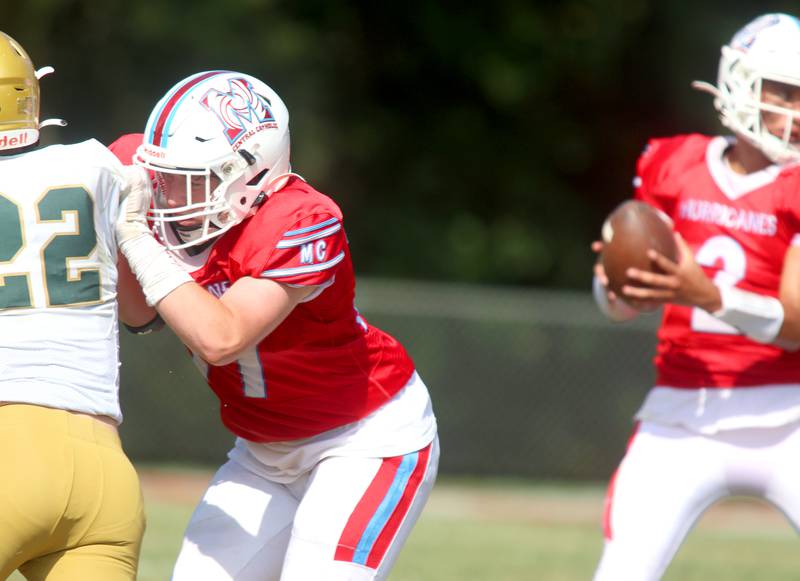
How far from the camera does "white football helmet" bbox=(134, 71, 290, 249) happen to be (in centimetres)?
320

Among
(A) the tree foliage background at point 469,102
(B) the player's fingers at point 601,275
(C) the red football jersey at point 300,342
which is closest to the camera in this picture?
(C) the red football jersey at point 300,342

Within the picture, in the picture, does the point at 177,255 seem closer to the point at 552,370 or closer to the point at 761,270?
the point at 761,270

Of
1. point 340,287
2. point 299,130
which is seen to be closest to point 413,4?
point 299,130

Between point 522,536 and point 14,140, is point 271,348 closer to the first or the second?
point 14,140

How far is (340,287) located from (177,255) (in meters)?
0.46

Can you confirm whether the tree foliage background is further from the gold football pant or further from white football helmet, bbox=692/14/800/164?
the gold football pant

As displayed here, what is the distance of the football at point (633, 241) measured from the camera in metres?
3.77

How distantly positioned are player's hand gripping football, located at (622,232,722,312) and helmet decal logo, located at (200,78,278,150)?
1233mm

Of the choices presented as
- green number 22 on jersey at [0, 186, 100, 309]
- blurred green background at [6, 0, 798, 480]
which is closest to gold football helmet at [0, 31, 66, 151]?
green number 22 on jersey at [0, 186, 100, 309]

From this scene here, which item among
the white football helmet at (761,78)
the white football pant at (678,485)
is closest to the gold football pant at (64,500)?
the white football pant at (678,485)

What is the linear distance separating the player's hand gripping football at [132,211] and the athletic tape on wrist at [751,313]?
1.78m

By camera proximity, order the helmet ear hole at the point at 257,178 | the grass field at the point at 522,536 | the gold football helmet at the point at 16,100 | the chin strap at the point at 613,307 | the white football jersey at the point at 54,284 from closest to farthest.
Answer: the white football jersey at the point at 54,284, the gold football helmet at the point at 16,100, the helmet ear hole at the point at 257,178, the chin strap at the point at 613,307, the grass field at the point at 522,536

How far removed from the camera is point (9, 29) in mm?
11898

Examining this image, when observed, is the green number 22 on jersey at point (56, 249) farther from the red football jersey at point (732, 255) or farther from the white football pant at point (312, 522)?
the red football jersey at point (732, 255)
